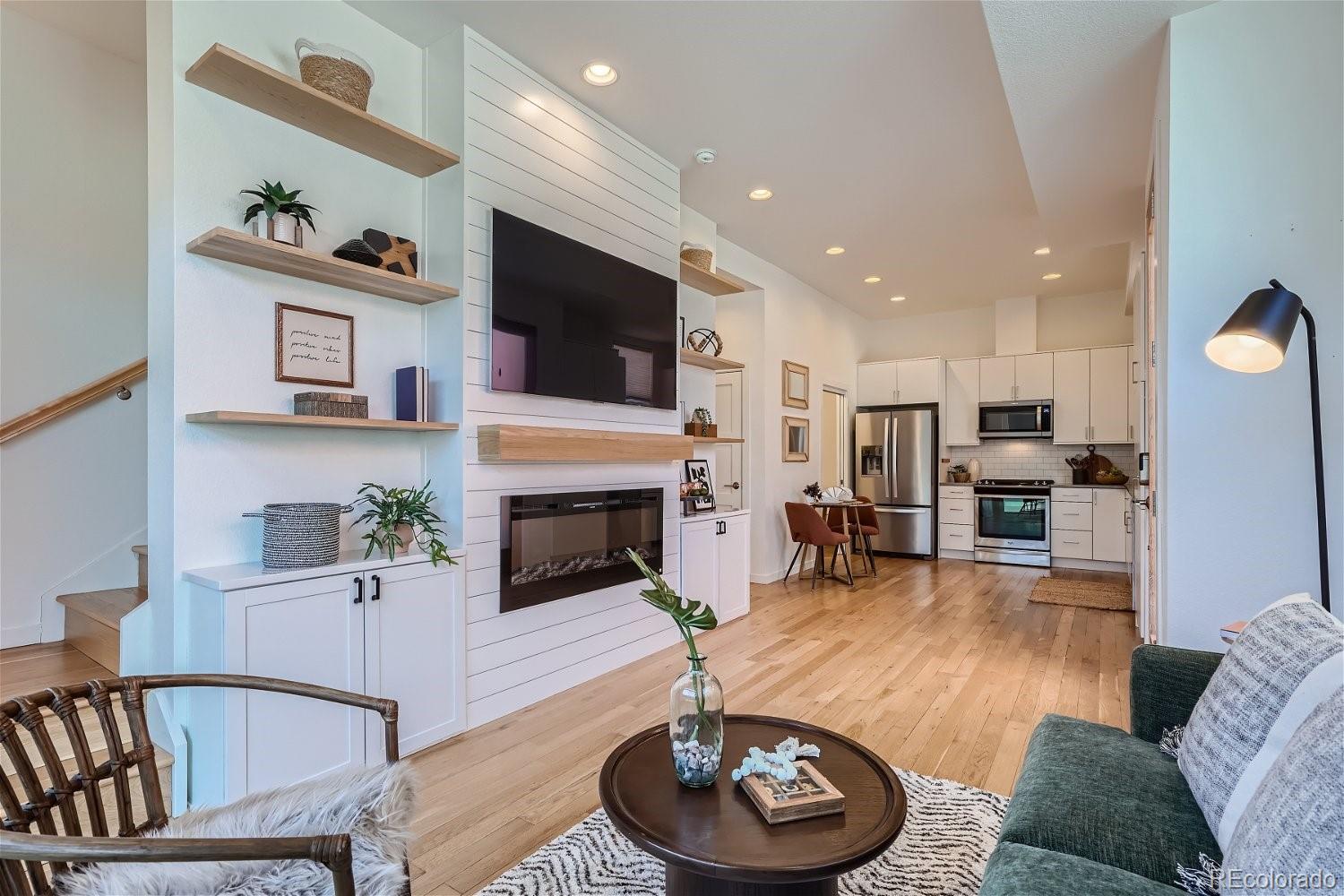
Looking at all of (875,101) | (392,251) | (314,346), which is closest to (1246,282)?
(875,101)

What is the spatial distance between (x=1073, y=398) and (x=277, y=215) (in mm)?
7347

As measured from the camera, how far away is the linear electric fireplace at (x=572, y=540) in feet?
9.95

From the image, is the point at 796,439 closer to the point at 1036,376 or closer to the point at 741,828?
the point at 1036,376

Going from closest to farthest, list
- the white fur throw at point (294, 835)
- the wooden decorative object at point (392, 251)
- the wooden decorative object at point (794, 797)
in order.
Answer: the white fur throw at point (294, 835), the wooden decorative object at point (794, 797), the wooden decorative object at point (392, 251)

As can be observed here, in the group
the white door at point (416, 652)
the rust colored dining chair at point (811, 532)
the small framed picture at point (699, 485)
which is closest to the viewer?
the white door at point (416, 652)

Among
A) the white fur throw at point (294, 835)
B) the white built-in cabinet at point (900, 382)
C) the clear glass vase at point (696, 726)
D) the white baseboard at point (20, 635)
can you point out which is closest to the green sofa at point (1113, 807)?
A: the clear glass vase at point (696, 726)

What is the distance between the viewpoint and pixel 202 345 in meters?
2.27

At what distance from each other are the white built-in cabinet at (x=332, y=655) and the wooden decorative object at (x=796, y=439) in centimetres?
407

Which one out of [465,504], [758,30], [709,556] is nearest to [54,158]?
[465,504]

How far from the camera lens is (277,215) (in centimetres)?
231

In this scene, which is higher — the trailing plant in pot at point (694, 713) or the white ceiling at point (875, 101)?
the white ceiling at point (875, 101)

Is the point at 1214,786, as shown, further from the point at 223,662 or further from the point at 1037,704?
the point at 223,662

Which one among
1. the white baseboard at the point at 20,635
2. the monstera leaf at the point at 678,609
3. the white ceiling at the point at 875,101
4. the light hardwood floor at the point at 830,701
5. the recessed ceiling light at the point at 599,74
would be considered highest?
the recessed ceiling light at the point at 599,74

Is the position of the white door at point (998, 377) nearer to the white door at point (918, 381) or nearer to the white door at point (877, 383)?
the white door at point (918, 381)
